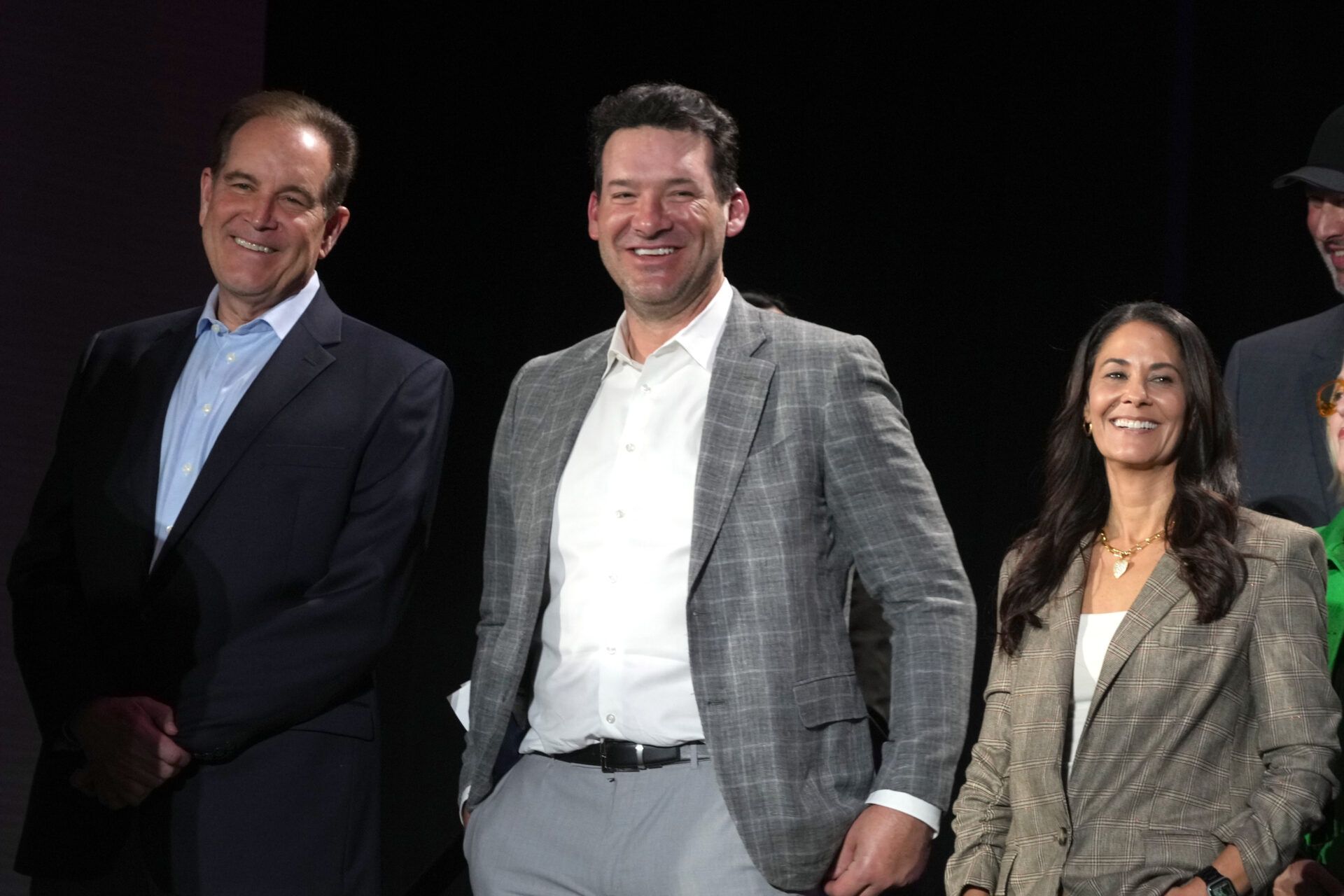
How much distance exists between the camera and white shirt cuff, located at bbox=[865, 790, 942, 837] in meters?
2.05

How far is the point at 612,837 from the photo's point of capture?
6.99 ft

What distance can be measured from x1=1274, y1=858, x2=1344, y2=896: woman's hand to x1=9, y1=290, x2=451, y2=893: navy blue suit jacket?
5.12 ft

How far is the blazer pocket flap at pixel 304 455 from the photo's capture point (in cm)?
248

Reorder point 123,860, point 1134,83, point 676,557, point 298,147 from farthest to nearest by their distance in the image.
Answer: point 1134,83
point 298,147
point 123,860
point 676,557

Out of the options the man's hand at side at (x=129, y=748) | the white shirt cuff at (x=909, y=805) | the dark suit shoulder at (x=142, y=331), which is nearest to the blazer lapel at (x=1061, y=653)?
the white shirt cuff at (x=909, y=805)

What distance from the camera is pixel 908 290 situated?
4477 millimetres

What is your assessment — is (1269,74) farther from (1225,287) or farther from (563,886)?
(563,886)

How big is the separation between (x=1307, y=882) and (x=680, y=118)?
1674 mm

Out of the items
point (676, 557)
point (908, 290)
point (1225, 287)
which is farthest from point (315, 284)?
point (1225, 287)

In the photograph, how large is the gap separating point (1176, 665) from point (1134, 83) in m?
2.37

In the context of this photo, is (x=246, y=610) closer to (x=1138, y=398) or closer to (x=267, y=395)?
(x=267, y=395)

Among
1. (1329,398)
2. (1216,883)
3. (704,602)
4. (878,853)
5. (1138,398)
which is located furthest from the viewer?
(1329,398)

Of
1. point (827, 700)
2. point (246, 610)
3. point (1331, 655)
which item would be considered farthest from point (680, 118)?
point (1331, 655)

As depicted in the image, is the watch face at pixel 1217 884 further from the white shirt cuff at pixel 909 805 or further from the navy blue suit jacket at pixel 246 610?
the navy blue suit jacket at pixel 246 610
